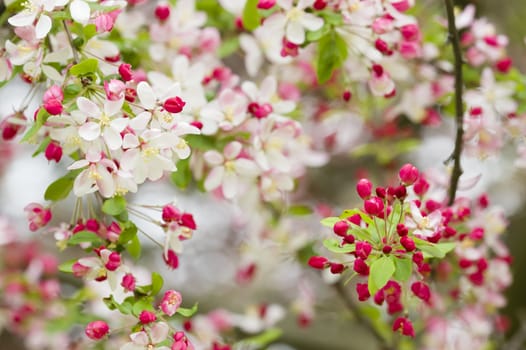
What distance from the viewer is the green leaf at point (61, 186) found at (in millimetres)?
1496

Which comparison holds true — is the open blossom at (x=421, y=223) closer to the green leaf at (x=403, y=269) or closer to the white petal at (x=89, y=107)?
the green leaf at (x=403, y=269)

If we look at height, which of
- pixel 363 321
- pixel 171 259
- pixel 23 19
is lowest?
pixel 363 321

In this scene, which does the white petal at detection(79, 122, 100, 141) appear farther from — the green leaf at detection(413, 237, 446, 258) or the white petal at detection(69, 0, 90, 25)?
the green leaf at detection(413, 237, 446, 258)

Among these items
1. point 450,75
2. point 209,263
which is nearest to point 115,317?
point 450,75

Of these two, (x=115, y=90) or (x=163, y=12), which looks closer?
(x=115, y=90)

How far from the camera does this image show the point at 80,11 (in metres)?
1.35

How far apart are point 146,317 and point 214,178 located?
0.49 meters

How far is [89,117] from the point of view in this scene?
1.33m

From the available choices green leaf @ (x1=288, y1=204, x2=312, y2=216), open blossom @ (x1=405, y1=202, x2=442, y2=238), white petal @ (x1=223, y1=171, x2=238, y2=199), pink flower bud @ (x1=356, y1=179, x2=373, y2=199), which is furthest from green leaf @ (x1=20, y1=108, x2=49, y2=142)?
green leaf @ (x1=288, y1=204, x2=312, y2=216)

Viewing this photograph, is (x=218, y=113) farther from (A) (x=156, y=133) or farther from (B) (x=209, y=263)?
(B) (x=209, y=263)

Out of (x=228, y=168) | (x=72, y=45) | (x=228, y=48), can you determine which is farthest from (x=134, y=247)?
(x=228, y=48)

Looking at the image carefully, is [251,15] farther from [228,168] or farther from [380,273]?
[380,273]

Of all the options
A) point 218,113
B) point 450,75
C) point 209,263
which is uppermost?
point 218,113

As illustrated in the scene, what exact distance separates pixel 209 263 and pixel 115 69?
2783mm
